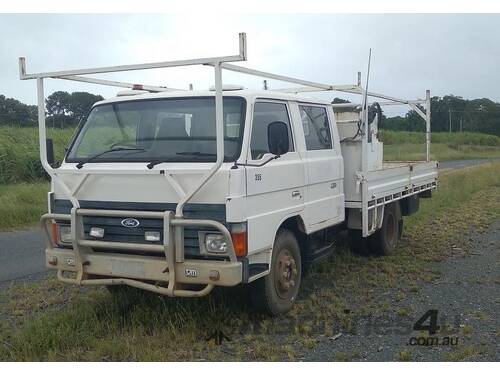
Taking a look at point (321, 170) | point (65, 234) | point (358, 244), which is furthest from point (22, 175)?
point (321, 170)

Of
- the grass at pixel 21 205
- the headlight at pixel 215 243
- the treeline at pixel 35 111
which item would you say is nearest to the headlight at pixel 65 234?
the headlight at pixel 215 243

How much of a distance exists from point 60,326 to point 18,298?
1.52m

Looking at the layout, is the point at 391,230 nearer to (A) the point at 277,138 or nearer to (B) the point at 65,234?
(A) the point at 277,138

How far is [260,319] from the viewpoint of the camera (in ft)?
17.3

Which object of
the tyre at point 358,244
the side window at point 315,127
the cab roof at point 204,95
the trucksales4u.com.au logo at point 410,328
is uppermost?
the cab roof at point 204,95

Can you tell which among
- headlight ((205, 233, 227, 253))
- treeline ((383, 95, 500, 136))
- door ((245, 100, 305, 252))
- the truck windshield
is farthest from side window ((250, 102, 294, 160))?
treeline ((383, 95, 500, 136))

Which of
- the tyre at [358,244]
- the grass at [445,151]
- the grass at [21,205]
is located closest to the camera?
the tyre at [358,244]

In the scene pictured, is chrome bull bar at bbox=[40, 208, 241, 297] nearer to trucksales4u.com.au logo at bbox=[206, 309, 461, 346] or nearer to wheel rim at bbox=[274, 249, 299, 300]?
trucksales4u.com.au logo at bbox=[206, 309, 461, 346]

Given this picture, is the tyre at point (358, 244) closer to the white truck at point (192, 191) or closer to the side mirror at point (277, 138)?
the white truck at point (192, 191)

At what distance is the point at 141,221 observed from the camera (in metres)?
4.71

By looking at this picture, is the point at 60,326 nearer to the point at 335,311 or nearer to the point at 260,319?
the point at 260,319

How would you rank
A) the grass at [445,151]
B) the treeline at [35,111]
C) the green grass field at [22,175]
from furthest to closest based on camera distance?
1. the grass at [445,151]
2. the green grass field at [22,175]
3. the treeline at [35,111]

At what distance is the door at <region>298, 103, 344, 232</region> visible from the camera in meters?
5.78

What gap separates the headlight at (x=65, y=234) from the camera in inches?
203
